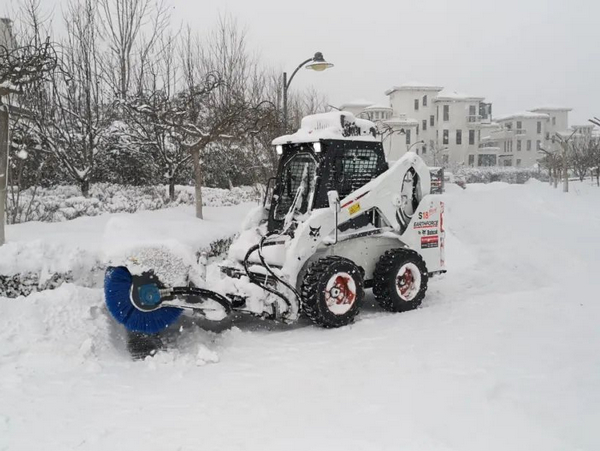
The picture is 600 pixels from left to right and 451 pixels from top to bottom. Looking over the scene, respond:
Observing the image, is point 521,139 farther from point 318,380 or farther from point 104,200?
point 318,380

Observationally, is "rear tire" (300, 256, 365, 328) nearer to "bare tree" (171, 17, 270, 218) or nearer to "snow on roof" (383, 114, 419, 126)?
"bare tree" (171, 17, 270, 218)

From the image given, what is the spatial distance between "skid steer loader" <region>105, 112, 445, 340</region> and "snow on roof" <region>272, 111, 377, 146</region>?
2 cm

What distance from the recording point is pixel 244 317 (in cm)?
736

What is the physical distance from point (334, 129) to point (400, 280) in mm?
2315

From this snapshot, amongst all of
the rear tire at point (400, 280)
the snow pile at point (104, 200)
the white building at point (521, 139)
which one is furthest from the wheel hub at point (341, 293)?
the white building at point (521, 139)

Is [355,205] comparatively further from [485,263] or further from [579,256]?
[579,256]

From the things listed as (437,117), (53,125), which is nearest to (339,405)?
(53,125)

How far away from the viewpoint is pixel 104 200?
15.6m

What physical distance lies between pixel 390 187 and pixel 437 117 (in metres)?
59.7

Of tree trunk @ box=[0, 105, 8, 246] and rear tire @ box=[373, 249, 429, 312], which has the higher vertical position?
tree trunk @ box=[0, 105, 8, 246]

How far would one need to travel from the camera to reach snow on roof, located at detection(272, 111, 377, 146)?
24.8 feet

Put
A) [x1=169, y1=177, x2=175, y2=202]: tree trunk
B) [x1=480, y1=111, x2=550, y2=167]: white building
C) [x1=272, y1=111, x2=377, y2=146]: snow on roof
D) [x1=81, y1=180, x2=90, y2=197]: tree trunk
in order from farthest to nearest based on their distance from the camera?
1. [x1=480, y1=111, x2=550, y2=167]: white building
2. [x1=169, y1=177, x2=175, y2=202]: tree trunk
3. [x1=81, y1=180, x2=90, y2=197]: tree trunk
4. [x1=272, y1=111, x2=377, y2=146]: snow on roof

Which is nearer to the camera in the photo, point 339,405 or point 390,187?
point 339,405

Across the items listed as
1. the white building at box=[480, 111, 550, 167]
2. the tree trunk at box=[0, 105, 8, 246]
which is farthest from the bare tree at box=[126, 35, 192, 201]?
the white building at box=[480, 111, 550, 167]
